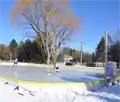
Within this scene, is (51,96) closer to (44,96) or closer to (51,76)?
(44,96)

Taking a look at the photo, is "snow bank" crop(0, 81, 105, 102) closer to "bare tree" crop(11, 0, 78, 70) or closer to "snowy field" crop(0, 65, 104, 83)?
"snowy field" crop(0, 65, 104, 83)

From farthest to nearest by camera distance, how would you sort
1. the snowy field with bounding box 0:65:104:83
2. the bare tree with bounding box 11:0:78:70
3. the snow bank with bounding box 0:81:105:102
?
the bare tree with bounding box 11:0:78:70 < the snowy field with bounding box 0:65:104:83 < the snow bank with bounding box 0:81:105:102

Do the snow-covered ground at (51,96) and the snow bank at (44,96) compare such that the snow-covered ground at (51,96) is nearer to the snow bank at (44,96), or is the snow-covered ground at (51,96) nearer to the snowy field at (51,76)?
the snow bank at (44,96)

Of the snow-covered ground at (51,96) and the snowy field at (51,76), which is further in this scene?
the snowy field at (51,76)

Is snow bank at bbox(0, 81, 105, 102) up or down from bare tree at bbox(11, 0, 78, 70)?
down

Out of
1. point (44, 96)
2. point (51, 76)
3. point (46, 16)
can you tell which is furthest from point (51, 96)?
point (46, 16)

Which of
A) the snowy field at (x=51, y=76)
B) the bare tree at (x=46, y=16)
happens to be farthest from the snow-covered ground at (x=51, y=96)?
the bare tree at (x=46, y=16)

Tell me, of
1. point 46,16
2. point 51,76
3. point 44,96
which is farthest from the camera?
point 46,16

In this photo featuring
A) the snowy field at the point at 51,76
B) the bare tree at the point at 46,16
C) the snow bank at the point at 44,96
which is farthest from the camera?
the bare tree at the point at 46,16

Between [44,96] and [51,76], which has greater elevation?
[51,76]

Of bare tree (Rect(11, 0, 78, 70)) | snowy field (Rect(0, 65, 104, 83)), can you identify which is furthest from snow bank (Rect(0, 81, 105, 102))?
bare tree (Rect(11, 0, 78, 70))

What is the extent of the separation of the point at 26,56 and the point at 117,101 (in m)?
51.5

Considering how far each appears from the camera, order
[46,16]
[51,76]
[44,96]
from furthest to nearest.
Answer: [46,16], [51,76], [44,96]

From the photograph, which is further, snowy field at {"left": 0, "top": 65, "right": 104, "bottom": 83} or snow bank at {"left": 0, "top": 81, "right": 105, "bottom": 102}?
snowy field at {"left": 0, "top": 65, "right": 104, "bottom": 83}
